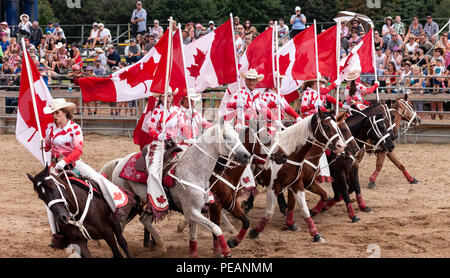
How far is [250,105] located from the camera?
10.7 metres

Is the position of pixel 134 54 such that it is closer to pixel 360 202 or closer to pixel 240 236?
pixel 360 202

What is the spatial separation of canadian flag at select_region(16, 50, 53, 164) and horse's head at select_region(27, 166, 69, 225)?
1.27 m

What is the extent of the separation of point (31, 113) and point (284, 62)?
5.26 meters

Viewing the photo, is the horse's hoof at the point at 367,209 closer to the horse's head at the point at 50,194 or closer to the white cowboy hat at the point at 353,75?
the white cowboy hat at the point at 353,75

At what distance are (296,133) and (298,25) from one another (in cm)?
1447

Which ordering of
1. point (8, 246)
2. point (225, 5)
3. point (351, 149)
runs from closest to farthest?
1. point (8, 246)
2. point (351, 149)
3. point (225, 5)

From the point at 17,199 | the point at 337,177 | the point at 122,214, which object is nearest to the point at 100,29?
the point at 17,199

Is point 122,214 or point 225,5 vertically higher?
point 225,5

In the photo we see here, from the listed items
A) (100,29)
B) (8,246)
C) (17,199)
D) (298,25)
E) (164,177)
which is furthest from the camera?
(100,29)

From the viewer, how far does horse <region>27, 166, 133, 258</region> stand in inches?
299

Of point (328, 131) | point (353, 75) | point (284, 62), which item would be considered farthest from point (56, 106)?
point (353, 75)

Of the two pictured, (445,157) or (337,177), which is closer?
(337,177)

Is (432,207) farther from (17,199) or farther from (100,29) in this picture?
(100,29)

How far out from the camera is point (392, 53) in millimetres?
21250
